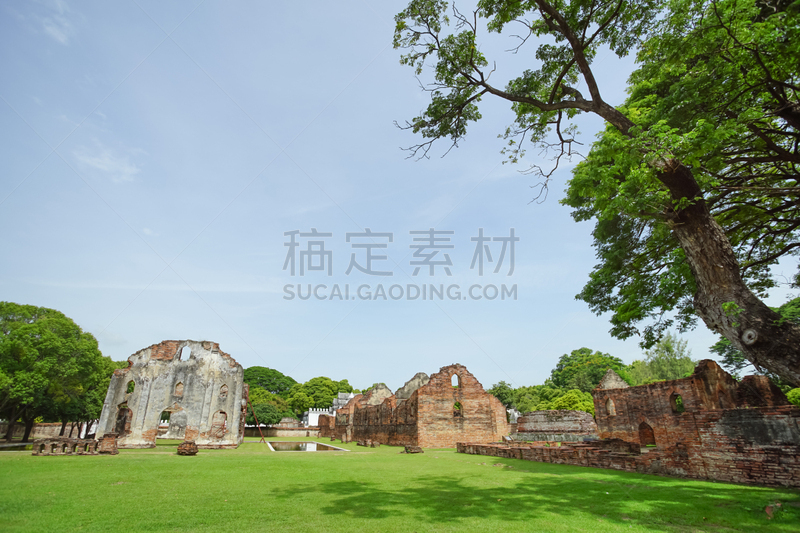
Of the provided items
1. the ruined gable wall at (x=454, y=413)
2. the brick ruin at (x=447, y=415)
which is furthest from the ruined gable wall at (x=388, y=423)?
the ruined gable wall at (x=454, y=413)

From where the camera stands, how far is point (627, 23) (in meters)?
7.97

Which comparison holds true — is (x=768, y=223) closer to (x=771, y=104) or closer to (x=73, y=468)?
(x=771, y=104)

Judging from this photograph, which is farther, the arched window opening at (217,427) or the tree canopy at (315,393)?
the tree canopy at (315,393)

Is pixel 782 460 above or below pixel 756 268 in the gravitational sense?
below

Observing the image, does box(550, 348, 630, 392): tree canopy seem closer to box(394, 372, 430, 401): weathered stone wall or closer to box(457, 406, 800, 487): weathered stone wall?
box(394, 372, 430, 401): weathered stone wall

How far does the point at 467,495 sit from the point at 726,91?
28.5 feet

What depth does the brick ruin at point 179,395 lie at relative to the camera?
22.4 metres

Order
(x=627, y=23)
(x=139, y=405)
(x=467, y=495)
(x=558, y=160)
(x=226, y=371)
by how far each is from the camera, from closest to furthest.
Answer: (x=467, y=495) < (x=627, y=23) < (x=558, y=160) < (x=139, y=405) < (x=226, y=371)

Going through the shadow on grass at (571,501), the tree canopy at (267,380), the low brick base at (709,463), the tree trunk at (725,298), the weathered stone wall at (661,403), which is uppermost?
the tree canopy at (267,380)

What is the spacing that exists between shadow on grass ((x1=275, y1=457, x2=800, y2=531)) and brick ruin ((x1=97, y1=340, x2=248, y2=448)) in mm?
18357

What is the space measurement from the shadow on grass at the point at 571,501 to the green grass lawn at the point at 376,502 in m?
0.02

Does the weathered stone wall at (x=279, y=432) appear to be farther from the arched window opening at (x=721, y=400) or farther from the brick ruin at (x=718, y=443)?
the arched window opening at (x=721, y=400)

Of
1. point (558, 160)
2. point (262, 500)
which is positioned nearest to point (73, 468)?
point (262, 500)

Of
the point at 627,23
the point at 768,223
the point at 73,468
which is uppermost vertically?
the point at 627,23
